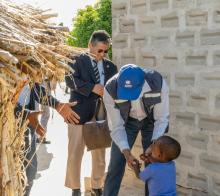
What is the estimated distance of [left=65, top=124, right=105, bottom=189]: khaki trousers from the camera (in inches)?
213

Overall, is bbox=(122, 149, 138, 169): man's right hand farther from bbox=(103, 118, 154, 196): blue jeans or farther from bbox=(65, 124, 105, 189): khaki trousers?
bbox=(65, 124, 105, 189): khaki trousers

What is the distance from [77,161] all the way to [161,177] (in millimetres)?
1520

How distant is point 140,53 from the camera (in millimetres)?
5785

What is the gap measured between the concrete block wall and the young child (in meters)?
1.02

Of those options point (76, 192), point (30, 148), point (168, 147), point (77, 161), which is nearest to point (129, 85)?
point (168, 147)

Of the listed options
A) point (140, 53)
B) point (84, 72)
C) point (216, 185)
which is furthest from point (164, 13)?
point (216, 185)

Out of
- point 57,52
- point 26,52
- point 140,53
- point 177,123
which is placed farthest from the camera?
point 140,53

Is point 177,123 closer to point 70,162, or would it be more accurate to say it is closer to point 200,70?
point 200,70

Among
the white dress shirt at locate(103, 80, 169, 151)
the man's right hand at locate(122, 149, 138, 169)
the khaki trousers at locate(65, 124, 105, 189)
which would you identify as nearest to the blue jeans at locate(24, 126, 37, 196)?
the khaki trousers at locate(65, 124, 105, 189)

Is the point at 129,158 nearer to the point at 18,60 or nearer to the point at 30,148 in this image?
the point at 30,148

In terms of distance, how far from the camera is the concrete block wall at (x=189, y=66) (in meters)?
5.02

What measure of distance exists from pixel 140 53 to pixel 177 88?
24.5 inches

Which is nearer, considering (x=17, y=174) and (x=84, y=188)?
(x=17, y=174)

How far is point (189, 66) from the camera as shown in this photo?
5242mm
